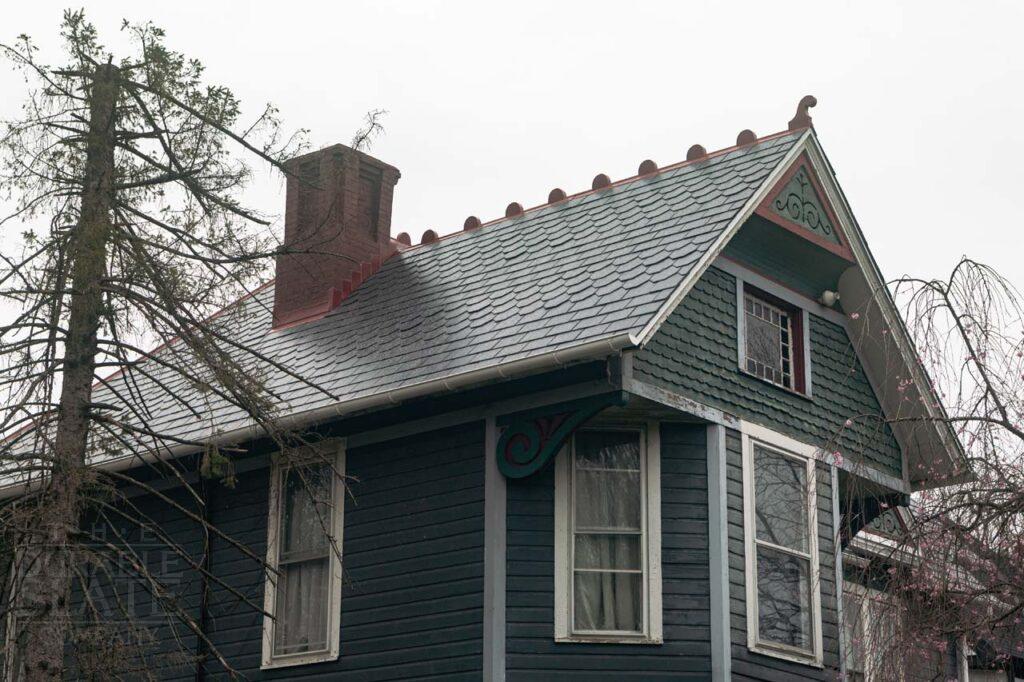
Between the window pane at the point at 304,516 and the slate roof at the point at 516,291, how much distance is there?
85 cm

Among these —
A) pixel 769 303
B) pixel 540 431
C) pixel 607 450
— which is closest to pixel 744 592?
pixel 607 450

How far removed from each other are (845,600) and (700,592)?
304 centimetres

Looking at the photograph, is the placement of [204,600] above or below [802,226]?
below

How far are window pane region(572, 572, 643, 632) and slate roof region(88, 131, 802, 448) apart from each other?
215 centimetres

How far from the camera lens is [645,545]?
1288 cm

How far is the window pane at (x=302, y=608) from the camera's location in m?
14.2

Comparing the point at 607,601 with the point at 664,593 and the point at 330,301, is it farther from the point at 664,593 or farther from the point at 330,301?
the point at 330,301

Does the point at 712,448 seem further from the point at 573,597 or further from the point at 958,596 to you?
the point at 958,596

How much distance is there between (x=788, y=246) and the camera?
15.1 meters

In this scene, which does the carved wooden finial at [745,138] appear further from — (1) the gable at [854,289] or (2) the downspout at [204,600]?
(2) the downspout at [204,600]

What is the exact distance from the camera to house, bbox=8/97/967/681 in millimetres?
12633

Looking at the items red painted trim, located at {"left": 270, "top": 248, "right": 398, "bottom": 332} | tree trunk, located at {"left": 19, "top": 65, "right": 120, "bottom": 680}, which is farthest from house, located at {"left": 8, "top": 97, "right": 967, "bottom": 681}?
tree trunk, located at {"left": 19, "top": 65, "right": 120, "bottom": 680}

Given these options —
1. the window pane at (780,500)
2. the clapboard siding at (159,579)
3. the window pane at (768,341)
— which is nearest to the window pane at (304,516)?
the clapboard siding at (159,579)

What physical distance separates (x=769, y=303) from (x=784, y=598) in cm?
322
